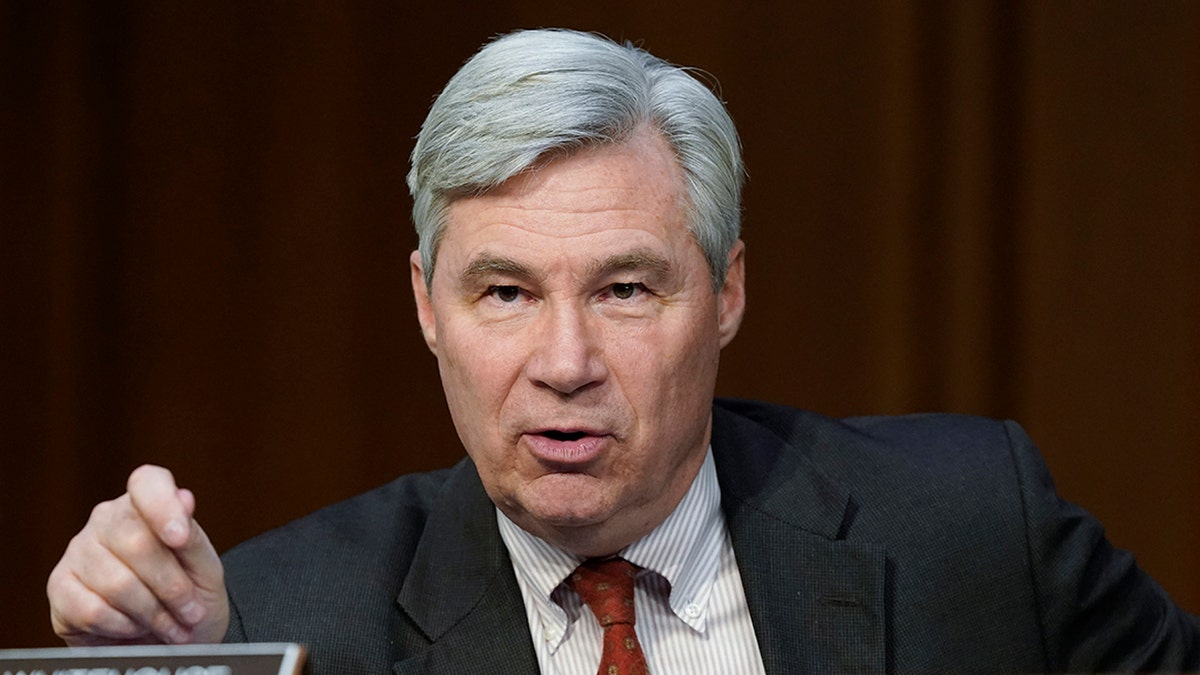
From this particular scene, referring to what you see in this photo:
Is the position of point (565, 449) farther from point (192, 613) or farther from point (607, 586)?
point (192, 613)

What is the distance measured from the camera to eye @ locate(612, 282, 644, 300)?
5.65 ft

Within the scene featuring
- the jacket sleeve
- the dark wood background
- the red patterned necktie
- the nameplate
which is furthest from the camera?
the dark wood background

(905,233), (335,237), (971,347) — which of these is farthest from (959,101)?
(335,237)

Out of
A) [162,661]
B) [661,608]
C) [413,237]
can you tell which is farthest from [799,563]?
[413,237]

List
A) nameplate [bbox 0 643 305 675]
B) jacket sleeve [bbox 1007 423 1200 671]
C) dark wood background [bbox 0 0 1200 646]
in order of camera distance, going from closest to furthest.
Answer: nameplate [bbox 0 643 305 675]
jacket sleeve [bbox 1007 423 1200 671]
dark wood background [bbox 0 0 1200 646]

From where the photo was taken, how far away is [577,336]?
165cm

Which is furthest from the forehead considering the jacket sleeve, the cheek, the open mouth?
the jacket sleeve

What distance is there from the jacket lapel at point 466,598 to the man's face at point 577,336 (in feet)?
0.37

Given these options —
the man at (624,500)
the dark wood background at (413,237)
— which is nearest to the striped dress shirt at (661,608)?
the man at (624,500)

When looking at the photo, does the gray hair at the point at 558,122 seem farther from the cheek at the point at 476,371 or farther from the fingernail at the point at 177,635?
the fingernail at the point at 177,635

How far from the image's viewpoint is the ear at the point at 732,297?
1.94 meters

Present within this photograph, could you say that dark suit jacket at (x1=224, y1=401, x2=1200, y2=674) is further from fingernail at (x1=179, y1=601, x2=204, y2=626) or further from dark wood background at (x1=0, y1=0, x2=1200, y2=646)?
dark wood background at (x1=0, y1=0, x2=1200, y2=646)

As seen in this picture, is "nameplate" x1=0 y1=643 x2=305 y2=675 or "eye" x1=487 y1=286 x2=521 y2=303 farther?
"eye" x1=487 y1=286 x2=521 y2=303

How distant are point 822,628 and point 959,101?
1.53 metres
